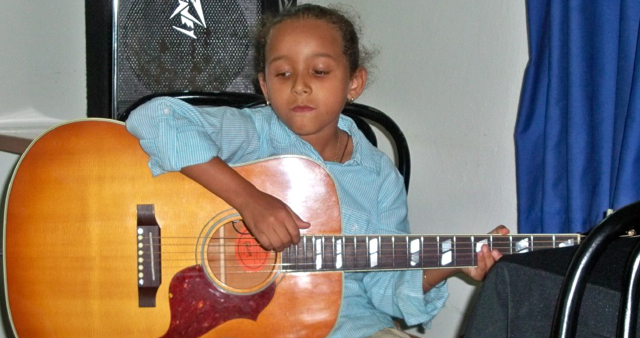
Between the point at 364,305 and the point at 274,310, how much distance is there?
255 millimetres

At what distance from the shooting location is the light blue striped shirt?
4.14ft

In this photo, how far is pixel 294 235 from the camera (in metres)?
1.22

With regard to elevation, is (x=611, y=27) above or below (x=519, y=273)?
above

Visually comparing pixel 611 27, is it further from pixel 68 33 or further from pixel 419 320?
pixel 68 33

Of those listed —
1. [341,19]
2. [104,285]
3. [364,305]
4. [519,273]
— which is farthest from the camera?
[341,19]

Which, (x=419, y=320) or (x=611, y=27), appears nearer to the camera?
(x=611, y=27)

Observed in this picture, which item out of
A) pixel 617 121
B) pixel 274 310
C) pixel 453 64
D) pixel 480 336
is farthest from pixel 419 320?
pixel 453 64

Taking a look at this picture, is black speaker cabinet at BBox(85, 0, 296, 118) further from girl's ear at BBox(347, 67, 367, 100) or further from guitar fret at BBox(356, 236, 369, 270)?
guitar fret at BBox(356, 236, 369, 270)

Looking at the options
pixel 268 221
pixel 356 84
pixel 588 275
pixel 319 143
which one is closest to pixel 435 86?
pixel 356 84

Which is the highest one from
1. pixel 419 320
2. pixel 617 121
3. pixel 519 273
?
pixel 617 121

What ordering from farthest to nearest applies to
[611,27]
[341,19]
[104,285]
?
[341,19] < [611,27] < [104,285]

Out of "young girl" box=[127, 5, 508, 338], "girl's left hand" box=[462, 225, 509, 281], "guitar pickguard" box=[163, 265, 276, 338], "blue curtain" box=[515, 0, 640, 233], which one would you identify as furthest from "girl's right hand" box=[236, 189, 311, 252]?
"blue curtain" box=[515, 0, 640, 233]

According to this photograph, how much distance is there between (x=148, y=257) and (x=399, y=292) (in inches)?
21.2

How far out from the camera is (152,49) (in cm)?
187
